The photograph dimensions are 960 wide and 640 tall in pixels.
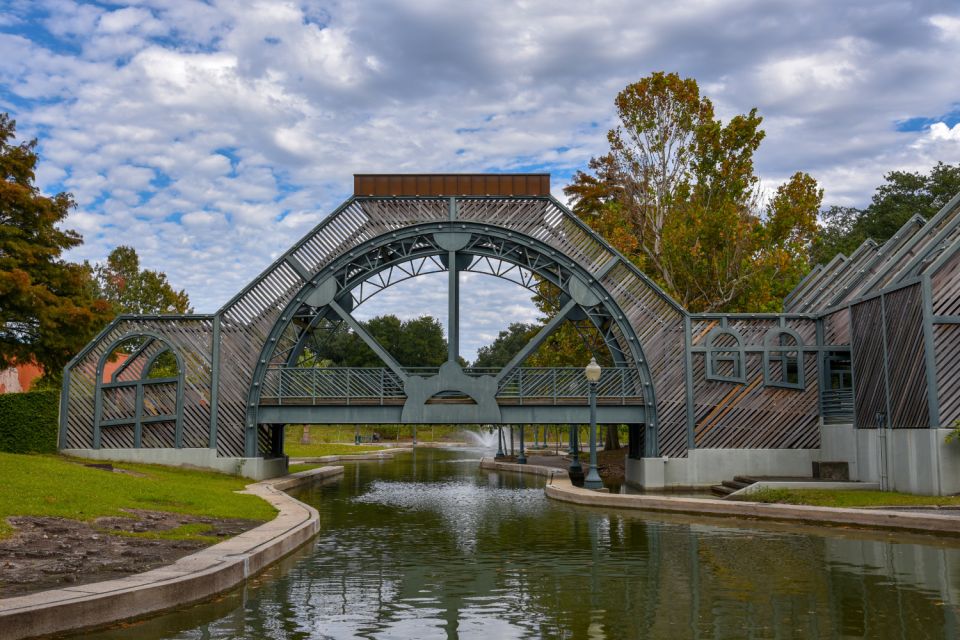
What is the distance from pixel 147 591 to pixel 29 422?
72.8 ft

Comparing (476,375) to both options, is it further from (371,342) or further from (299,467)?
(299,467)

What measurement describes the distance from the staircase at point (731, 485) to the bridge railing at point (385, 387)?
382 centimetres

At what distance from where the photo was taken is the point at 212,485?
77.6ft

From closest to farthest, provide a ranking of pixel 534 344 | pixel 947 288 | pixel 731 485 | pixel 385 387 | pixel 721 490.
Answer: pixel 947 288, pixel 721 490, pixel 731 485, pixel 534 344, pixel 385 387

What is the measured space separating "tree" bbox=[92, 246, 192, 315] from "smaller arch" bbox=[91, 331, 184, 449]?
39163mm

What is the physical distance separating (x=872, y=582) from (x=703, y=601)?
2762 mm

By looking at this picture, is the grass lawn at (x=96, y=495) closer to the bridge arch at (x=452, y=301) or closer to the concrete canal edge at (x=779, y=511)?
the bridge arch at (x=452, y=301)

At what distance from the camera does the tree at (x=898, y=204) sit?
6575 centimetres

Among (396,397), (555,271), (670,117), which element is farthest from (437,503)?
(670,117)

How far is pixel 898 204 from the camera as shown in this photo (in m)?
69.1

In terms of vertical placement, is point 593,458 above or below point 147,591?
above

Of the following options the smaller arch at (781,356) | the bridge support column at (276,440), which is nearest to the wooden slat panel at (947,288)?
the smaller arch at (781,356)

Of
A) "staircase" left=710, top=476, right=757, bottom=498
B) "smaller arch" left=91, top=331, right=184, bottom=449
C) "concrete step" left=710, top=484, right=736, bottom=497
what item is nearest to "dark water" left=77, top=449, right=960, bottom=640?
"concrete step" left=710, top=484, right=736, bottom=497

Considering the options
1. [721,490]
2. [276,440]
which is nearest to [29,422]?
[276,440]
